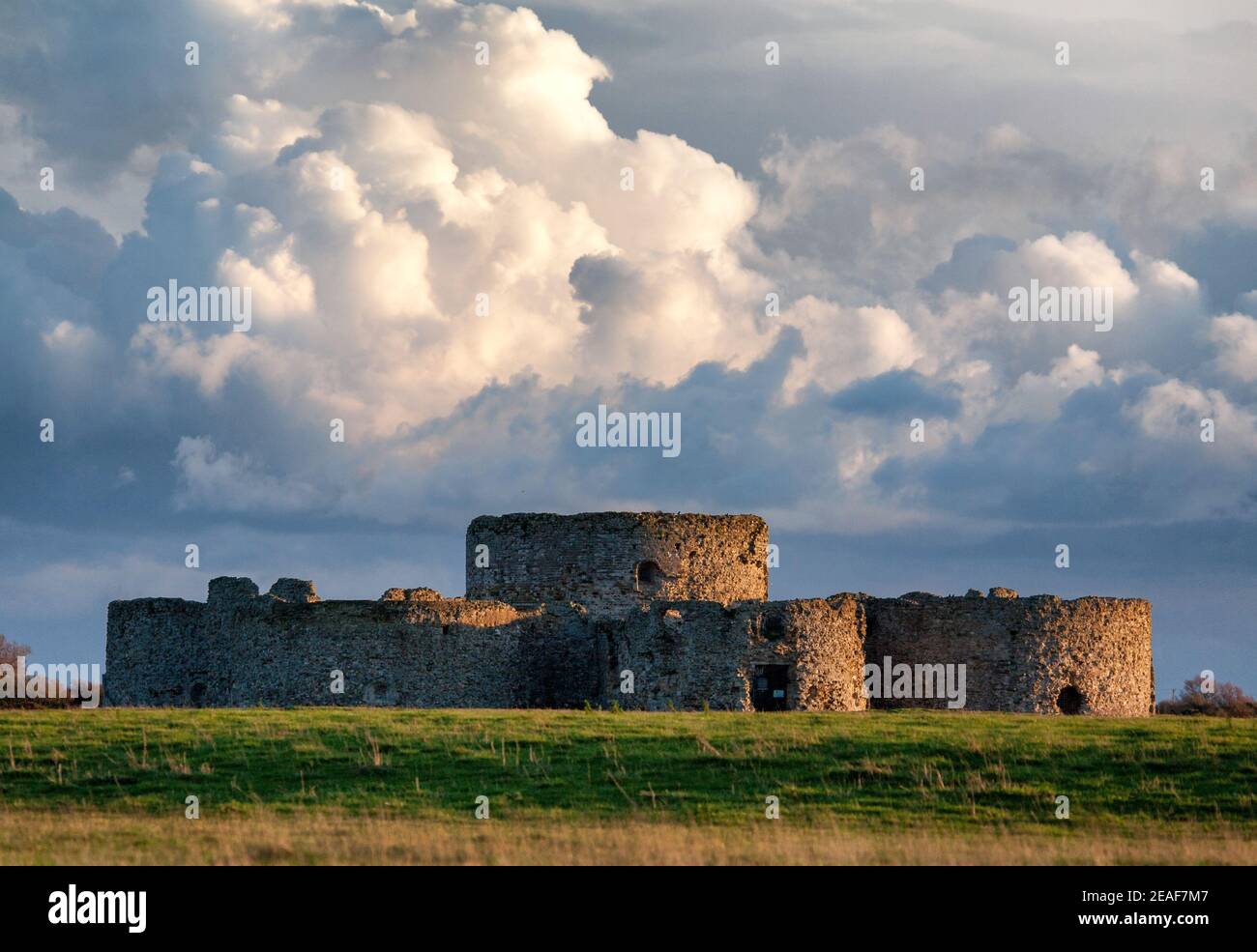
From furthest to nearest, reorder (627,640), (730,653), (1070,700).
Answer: (1070,700) → (627,640) → (730,653)

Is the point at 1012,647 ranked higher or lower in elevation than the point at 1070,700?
higher

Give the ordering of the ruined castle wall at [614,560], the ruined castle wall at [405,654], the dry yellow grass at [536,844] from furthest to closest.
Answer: the ruined castle wall at [614,560] → the ruined castle wall at [405,654] → the dry yellow grass at [536,844]

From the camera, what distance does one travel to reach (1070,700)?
44.0 m

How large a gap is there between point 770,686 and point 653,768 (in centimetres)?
1312

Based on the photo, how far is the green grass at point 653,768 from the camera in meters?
24.0

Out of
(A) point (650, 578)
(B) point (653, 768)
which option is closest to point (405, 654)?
(A) point (650, 578)

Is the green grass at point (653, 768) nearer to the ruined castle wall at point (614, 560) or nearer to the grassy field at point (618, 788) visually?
the grassy field at point (618, 788)

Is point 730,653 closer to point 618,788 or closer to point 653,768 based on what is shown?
point 653,768

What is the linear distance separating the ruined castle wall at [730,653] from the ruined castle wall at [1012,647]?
3.72m

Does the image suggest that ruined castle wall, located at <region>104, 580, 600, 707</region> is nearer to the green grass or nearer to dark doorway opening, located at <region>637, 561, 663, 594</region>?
dark doorway opening, located at <region>637, 561, 663, 594</region>

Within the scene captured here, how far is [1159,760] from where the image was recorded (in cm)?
2738

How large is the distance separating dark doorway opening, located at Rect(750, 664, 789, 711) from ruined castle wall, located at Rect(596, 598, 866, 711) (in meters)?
0.13
